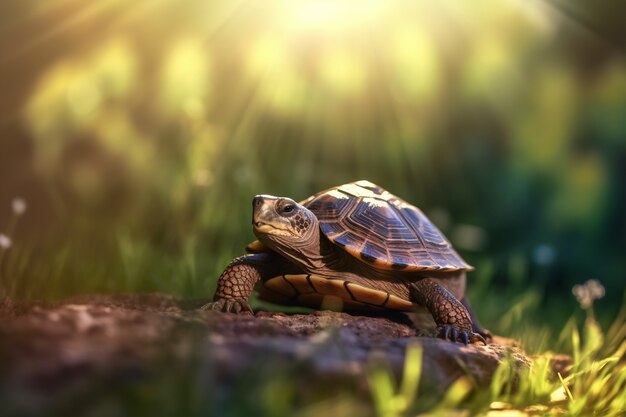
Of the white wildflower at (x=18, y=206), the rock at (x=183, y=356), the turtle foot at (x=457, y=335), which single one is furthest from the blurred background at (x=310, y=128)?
the rock at (x=183, y=356)

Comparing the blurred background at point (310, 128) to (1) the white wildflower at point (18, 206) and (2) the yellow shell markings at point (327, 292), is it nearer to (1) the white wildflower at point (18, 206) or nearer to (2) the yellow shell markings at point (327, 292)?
(1) the white wildflower at point (18, 206)

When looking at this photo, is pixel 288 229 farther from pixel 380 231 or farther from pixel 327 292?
pixel 380 231

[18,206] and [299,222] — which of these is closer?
[299,222]

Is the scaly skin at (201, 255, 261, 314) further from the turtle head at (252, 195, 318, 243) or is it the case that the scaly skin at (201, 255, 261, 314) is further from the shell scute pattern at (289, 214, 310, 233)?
the shell scute pattern at (289, 214, 310, 233)

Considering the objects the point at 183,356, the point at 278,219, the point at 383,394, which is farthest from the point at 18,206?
the point at 383,394

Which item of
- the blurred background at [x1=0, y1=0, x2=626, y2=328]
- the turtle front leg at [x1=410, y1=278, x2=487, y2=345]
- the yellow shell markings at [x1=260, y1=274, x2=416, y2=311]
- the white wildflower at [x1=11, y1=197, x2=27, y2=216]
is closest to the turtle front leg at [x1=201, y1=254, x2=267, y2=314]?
the yellow shell markings at [x1=260, y1=274, x2=416, y2=311]
